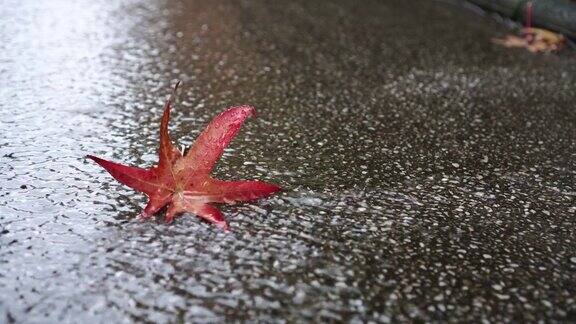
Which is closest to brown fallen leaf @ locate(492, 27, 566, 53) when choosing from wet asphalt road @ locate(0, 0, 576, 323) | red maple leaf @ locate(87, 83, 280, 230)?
wet asphalt road @ locate(0, 0, 576, 323)

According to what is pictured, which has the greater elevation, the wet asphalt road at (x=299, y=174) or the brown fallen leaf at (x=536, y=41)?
the brown fallen leaf at (x=536, y=41)

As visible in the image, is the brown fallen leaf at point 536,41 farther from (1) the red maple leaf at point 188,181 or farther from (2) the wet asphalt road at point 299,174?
(1) the red maple leaf at point 188,181

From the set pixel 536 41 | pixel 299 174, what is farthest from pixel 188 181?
pixel 536 41

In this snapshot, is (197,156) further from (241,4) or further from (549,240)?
(241,4)

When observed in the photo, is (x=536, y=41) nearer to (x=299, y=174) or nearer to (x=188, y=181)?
(x=299, y=174)

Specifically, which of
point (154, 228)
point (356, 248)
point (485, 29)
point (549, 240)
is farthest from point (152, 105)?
point (485, 29)

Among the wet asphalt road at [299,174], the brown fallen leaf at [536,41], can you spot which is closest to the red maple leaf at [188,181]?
the wet asphalt road at [299,174]
